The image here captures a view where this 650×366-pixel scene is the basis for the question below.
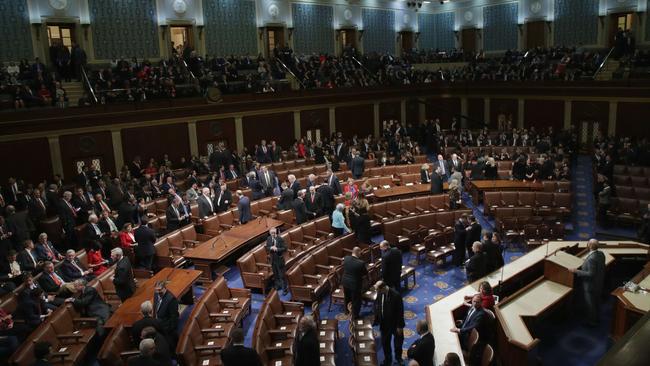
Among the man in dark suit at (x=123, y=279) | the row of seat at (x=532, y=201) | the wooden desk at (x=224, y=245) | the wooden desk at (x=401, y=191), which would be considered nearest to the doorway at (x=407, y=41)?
the wooden desk at (x=401, y=191)

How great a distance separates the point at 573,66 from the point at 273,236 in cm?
1990

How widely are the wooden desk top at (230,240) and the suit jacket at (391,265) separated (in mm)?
3453

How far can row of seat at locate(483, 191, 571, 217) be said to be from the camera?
14156mm

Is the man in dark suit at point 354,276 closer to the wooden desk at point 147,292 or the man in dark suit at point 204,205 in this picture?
the wooden desk at point 147,292

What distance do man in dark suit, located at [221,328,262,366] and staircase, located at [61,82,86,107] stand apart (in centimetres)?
1497

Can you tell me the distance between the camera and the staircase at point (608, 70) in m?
22.9

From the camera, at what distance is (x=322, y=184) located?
14383 millimetres

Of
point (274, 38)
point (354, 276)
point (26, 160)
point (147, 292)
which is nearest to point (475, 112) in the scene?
point (274, 38)

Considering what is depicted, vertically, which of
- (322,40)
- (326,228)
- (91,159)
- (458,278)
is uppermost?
(322,40)

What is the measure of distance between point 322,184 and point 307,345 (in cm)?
801

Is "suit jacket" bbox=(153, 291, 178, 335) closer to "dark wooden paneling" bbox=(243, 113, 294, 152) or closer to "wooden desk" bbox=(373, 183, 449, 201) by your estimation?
"wooden desk" bbox=(373, 183, 449, 201)

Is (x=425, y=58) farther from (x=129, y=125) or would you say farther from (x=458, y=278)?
(x=458, y=278)

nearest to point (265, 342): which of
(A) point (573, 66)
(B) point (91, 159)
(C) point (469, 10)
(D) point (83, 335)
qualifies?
(D) point (83, 335)

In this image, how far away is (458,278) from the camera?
1130cm
